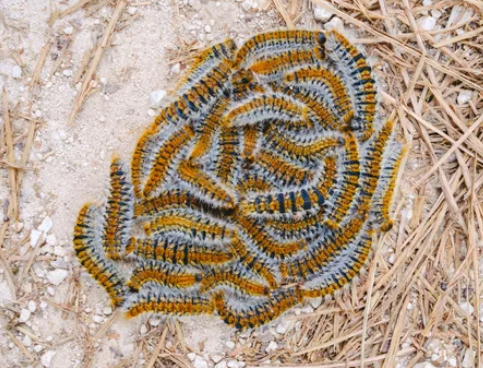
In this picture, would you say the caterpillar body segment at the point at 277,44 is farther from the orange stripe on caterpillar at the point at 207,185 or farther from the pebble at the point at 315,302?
the pebble at the point at 315,302

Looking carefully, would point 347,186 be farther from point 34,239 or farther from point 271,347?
Answer: point 34,239

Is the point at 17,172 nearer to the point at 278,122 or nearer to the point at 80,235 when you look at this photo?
the point at 80,235

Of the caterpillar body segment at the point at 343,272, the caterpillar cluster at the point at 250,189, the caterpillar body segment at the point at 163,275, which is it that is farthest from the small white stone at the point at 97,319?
the caterpillar body segment at the point at 343,272

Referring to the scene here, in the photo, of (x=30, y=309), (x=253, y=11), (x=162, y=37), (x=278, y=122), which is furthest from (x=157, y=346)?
(x=253, y=11)

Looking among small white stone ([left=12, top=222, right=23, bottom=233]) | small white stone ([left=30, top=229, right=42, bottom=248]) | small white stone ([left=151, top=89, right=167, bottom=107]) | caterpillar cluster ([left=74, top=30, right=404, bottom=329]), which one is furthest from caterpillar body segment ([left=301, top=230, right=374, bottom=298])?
small white stone ([left=12, top=222, right=23, bottom=233])

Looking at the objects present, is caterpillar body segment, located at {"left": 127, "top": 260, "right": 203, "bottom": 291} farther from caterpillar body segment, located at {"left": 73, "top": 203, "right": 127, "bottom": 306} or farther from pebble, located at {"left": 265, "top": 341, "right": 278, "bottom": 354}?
pebble, located at {"left": 265, "top": 341, "right": 278, "bottom": 354}

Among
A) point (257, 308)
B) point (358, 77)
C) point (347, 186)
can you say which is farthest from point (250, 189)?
point (358, 77)
